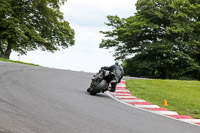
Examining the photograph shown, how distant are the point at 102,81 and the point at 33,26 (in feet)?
91.7

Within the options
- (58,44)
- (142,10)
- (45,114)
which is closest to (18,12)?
(58,44)

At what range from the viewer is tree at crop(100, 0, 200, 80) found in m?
35.3

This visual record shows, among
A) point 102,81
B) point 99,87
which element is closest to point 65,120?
point 99,87

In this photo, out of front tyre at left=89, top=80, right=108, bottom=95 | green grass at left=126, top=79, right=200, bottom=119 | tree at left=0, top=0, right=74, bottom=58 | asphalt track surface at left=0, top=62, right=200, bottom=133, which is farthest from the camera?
tree at left=0, top=0, right=74, bottom=58

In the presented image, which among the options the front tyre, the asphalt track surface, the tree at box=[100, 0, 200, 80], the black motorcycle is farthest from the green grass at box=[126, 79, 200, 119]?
the tree at box=[100, 0, 200, 80]

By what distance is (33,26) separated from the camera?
3609 centimetres

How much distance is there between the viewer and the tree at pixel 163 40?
35.3 meters

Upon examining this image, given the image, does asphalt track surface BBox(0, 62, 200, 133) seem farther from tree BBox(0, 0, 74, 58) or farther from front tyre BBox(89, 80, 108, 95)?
tree BBox(0, 0, 74, 58)

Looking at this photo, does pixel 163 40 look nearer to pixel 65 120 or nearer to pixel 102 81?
pixel 102 81

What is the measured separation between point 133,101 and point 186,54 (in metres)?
27.5

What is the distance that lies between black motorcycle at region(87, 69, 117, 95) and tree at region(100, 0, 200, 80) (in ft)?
80.8

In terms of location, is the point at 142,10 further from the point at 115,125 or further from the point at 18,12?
the point at 115,125

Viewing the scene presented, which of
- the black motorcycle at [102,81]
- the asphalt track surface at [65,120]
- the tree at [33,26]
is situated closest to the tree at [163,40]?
the tree at [33,26]

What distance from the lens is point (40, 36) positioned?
115 ft
